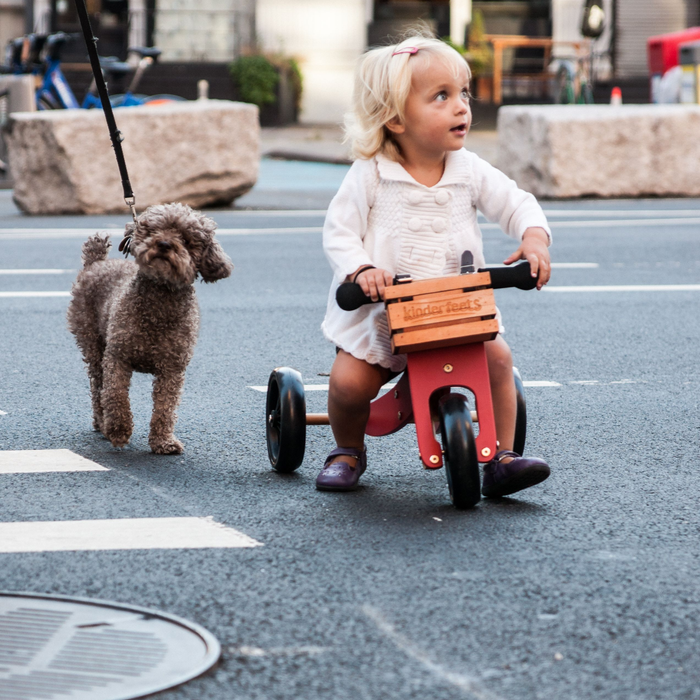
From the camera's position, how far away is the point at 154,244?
4.03m

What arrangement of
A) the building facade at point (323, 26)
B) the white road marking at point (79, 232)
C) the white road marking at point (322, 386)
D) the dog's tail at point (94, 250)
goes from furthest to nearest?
the building facade at point (323, 26), the white road marking at point (79, 232), the white road marking at point (322, 386), the dog's tail at point (94, 250)

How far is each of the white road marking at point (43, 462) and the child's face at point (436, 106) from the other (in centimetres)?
151

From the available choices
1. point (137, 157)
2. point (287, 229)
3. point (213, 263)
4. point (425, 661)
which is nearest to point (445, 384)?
point (213, 263)

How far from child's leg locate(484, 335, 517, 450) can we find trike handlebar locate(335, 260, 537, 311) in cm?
26

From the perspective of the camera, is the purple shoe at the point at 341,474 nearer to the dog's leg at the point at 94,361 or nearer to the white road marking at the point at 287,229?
the dog's leg at the point at 94,361

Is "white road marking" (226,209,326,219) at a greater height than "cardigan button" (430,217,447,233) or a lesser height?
lesser

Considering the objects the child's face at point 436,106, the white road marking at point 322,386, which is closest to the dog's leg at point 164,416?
the white road marking at point 322,386

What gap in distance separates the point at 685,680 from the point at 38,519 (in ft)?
6.15

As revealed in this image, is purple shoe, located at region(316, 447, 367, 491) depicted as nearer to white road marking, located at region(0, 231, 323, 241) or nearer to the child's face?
the child's face

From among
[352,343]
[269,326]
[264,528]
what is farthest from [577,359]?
[264,528]

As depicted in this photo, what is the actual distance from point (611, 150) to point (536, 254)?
36.1 ft

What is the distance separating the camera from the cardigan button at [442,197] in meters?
3.78

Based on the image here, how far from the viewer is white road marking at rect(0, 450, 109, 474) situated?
13.3 ft

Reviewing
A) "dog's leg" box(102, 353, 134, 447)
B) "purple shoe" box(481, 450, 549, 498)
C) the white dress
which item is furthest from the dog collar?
"purple shoe" box(481, 450, 549, 498)
